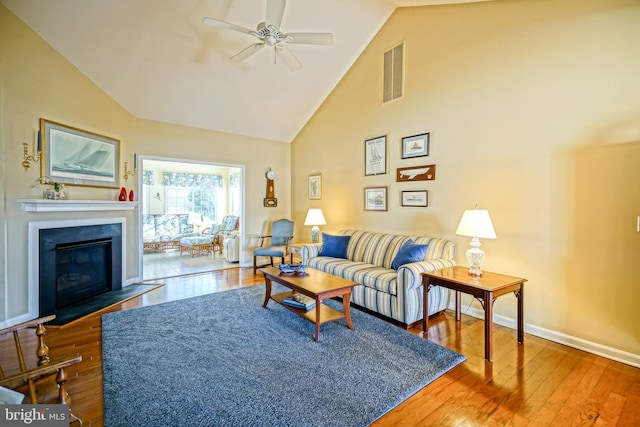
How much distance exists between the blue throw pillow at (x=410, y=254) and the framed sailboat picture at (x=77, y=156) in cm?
414

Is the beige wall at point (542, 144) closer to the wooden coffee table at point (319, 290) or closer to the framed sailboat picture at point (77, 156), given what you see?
the wooden coffee table at point (319, 290)

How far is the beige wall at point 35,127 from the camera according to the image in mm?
2869

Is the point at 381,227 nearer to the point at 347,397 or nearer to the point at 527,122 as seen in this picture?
the point at 527,122

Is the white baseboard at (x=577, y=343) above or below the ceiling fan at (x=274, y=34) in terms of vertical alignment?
below

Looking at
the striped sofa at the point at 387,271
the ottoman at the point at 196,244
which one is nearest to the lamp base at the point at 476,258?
the striped sofa at the point at 387,271

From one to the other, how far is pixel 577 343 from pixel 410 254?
1.62 meters

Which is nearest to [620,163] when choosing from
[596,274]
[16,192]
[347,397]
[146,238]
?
[596,274]

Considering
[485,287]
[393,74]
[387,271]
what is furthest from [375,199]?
[485,287]

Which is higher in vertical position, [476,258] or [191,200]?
[191,200]

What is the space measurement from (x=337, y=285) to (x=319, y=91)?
3.85m

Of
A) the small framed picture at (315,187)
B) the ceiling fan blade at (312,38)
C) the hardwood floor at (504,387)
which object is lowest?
the hardwood floor at (504,387)

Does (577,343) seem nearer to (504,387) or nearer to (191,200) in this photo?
(504,387)

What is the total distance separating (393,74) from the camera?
13.7ft

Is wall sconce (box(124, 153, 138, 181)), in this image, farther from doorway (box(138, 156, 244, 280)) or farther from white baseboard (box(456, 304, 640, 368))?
white baseboard (box(456, 304, 640, 368))
